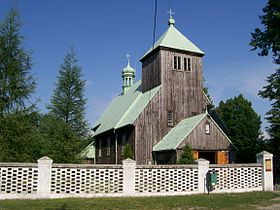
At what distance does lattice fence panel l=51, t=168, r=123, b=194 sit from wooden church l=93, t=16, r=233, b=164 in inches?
336

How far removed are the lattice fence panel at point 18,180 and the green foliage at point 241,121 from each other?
33.9 metres

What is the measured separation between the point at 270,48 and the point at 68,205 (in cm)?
1768

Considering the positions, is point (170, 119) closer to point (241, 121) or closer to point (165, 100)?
point (165, 100)

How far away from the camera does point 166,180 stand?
58.5 ft

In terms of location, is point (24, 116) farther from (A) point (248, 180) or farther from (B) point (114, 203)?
(A) point (248, 180)

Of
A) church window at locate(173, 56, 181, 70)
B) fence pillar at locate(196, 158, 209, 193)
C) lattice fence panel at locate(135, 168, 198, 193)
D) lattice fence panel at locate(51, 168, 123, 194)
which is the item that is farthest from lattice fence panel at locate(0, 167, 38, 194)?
church window at locate(173, 56, 181, 70)

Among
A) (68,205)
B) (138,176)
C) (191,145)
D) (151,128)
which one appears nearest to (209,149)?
(191,145)

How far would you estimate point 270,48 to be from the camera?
82.7 ft

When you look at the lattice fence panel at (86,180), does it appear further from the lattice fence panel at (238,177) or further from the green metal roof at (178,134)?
the green metal roof at (178,134)

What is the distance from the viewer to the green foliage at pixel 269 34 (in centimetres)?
2416

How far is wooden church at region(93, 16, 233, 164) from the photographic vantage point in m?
25.9

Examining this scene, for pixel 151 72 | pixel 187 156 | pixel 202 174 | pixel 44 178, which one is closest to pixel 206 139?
pixel 187 156

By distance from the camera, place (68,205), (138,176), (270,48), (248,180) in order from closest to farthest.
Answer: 1. (68,205)
2. (138,176)
3. (248,180)
4. (270,48)

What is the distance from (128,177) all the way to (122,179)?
0.29m
